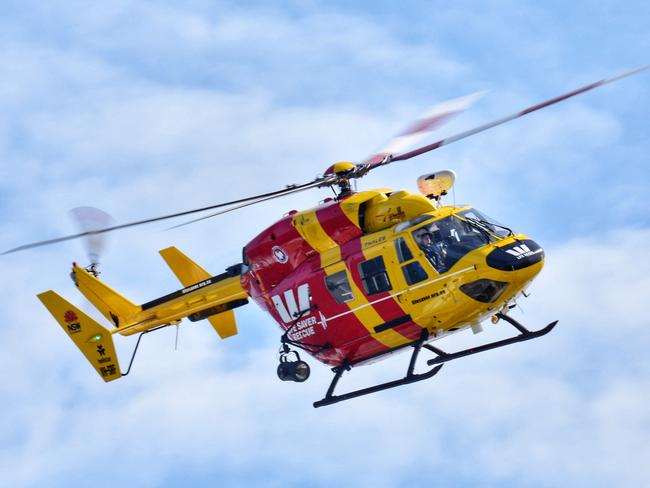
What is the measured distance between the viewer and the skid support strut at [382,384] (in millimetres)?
16641

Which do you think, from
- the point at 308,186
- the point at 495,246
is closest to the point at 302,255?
the point at 308,186

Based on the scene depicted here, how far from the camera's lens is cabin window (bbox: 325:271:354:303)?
17219mm

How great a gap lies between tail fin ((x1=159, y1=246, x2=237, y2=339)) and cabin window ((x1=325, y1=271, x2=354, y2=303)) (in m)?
3.89

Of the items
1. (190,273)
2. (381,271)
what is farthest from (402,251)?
(190,273)

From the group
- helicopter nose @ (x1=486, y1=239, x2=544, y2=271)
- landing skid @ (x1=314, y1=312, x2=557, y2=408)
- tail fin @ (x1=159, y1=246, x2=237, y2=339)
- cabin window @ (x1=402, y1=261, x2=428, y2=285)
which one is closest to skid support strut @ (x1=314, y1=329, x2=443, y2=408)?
landing skid @ (x1=314, y1=312, x2=557, y2=408)

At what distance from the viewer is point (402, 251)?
54.5 ft

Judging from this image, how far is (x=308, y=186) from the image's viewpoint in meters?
17.4

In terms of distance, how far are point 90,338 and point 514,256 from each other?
874 centimetres

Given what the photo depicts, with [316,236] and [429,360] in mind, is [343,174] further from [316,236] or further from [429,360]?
[429,360]

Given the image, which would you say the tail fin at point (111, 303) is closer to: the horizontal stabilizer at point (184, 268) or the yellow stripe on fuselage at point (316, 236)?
the horizontal stabilizer at point (184, 268)

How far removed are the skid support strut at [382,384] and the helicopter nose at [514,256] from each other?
182 cm

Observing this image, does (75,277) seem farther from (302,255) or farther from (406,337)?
(406,337)

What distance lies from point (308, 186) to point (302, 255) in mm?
1301

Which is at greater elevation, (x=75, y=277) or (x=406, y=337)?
(x=75, y=277)
